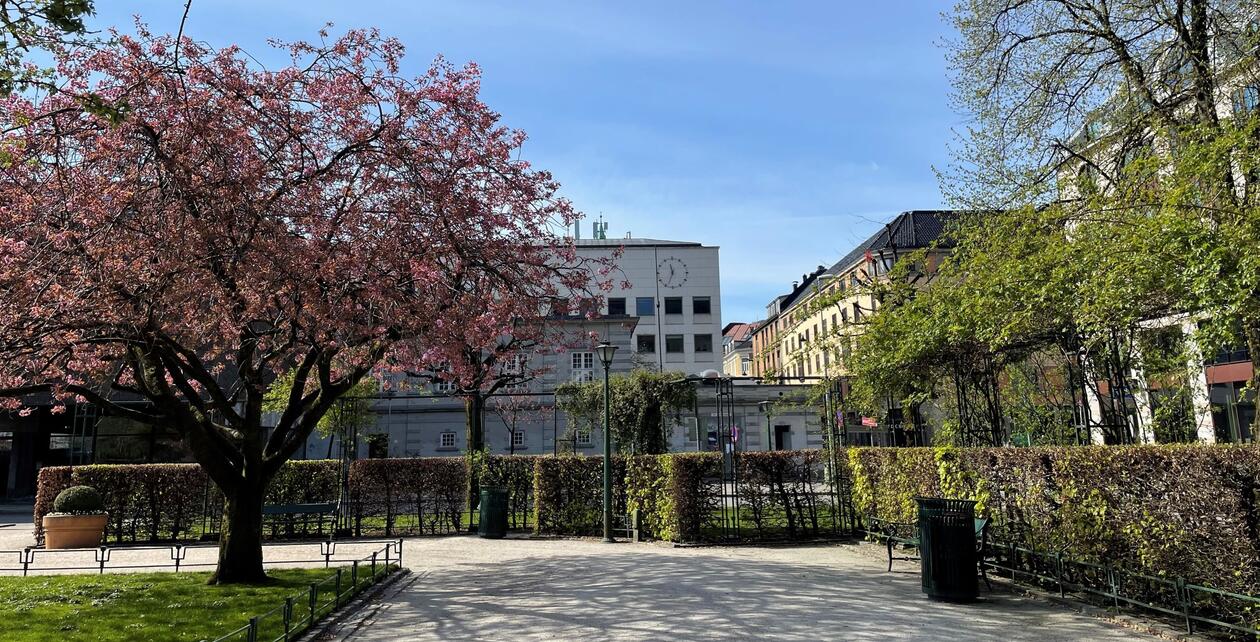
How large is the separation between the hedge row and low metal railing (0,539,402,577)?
351 inches

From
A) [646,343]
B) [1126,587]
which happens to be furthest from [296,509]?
[646,343]

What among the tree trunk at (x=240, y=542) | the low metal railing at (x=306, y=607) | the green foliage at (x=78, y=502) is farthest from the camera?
the green foliage at (x=78, y=502)

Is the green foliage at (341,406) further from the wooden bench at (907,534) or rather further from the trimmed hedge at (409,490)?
the wooden bench at (907,534)

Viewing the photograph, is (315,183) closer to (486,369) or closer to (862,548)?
(486,369)

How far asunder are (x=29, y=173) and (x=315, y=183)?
9.52ft

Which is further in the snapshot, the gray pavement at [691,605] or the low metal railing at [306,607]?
the gray pavement at [691,605]

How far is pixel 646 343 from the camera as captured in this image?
62.3m

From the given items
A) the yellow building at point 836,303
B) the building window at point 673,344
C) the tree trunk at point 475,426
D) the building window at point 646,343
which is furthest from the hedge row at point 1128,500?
the building window at point 673,344

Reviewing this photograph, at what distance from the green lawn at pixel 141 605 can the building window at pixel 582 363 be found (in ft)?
109

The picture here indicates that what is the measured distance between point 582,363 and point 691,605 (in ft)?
122

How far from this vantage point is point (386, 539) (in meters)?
18.1

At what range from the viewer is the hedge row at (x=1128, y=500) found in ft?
22.6

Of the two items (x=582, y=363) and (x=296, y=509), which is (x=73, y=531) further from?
(x=582, y=363)

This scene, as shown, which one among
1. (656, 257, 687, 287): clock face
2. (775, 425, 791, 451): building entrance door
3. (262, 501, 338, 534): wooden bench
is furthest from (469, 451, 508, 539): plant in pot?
(656, 257, 687, 287): clock face
